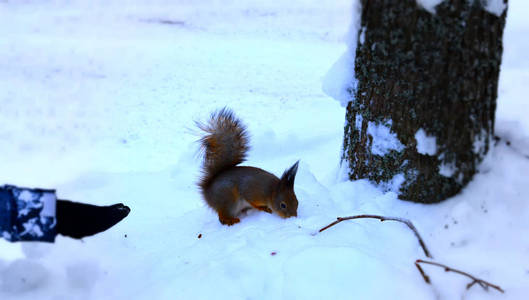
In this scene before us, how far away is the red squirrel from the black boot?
0.65 m

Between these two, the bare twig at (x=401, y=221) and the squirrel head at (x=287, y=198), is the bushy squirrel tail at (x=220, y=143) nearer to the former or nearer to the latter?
the squirrel head at (x=287, y=198)

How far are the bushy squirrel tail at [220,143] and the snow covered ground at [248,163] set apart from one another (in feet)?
0.97

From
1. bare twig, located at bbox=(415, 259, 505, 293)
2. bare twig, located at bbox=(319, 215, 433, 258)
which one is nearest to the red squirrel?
bare twig, located at bbox=(319, 215, 433, 258)

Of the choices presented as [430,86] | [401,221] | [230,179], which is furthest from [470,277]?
[230,179]

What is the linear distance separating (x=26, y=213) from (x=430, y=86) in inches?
65.3

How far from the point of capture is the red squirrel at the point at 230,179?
2.43m

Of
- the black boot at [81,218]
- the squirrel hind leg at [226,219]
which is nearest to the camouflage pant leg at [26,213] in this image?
the black boot at [81,218]

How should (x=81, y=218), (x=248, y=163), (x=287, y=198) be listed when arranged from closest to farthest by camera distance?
(x=81, y=218) → (x=287, y=198) → (x=248, y=163)

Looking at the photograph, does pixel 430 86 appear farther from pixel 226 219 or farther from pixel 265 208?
pixel 226 219

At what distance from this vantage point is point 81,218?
1.81 metres

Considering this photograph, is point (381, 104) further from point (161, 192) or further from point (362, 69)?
point (161, 192)

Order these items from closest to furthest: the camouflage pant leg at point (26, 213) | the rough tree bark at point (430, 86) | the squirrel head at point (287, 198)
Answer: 1. the camouflage pant leg at point (26, 213)
2. the rough tree bark at point (430, 86)
3. the squirrel head at point (287, 198)

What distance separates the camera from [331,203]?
2.33 meters

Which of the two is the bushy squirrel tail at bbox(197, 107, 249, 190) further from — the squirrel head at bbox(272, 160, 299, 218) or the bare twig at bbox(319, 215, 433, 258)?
the bare twig at bbox(319, 215, 433, 258)
